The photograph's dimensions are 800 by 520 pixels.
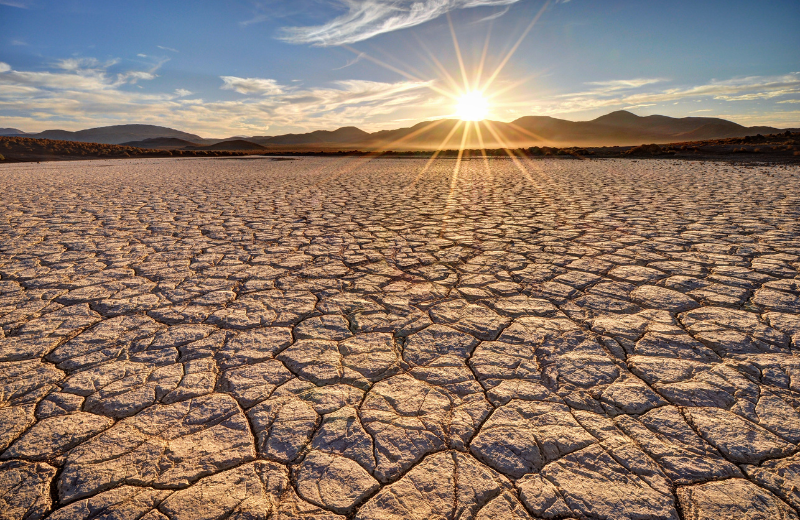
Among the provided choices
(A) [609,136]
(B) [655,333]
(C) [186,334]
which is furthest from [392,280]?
(A) [609,136]

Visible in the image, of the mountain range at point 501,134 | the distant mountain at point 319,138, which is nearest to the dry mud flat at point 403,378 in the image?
the mountain range at point 501,134

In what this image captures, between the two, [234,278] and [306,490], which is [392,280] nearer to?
[234,278]

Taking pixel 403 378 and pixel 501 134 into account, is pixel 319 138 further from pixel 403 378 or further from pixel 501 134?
pixel 403 378

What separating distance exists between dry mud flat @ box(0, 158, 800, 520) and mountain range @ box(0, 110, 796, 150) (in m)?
74.0

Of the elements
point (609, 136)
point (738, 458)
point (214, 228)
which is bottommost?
point (738, 458)

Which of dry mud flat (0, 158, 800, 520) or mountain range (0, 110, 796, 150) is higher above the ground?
mountain range (0, 110, 796, 150)

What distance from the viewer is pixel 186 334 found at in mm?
2213

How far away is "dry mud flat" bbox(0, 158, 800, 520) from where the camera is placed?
1.24 metres

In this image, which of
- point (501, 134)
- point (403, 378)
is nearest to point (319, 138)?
point (501, 134)

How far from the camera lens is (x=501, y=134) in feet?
330

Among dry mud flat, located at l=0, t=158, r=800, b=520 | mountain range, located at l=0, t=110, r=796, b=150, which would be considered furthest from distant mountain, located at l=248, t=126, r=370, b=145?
dry mud flat, located at l=0, t=158, r=800, b=520

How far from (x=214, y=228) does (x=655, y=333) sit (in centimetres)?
458

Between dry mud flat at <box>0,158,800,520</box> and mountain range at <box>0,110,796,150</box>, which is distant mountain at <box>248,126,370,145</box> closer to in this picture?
mountain range at <box>0,110,796,150</box>

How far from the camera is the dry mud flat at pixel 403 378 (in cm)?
124
